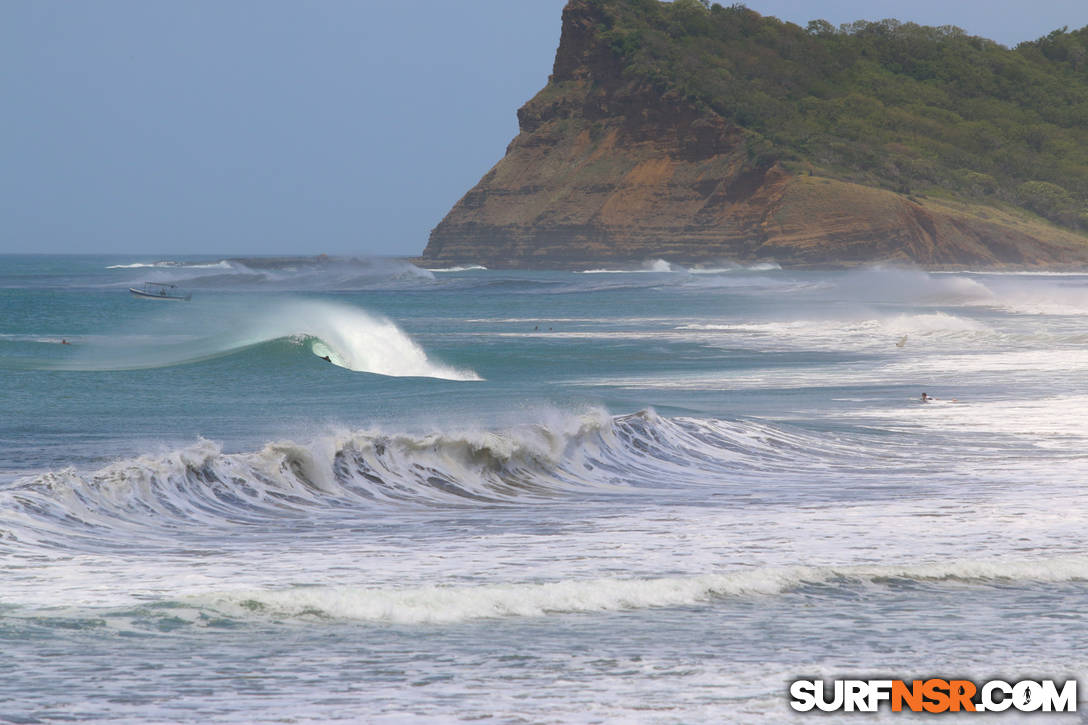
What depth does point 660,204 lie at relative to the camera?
12581 cm

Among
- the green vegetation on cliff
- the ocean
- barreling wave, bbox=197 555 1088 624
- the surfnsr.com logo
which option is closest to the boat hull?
the ocean

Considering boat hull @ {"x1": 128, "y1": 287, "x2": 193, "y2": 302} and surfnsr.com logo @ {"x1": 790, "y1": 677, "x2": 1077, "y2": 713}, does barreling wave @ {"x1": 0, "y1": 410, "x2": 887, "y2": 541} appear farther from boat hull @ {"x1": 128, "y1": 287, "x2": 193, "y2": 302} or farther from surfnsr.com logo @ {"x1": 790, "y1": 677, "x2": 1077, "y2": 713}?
boat hull @ {"x1": 128, "y1": 287, "x2": 193, "y2": 302}

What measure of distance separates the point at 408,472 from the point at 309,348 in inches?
590

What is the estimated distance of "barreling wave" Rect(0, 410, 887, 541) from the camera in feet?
35.5

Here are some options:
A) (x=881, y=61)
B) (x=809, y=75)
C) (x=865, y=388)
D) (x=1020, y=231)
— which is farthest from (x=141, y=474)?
(x=881, y=61)

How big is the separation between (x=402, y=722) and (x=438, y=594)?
2.13 metres

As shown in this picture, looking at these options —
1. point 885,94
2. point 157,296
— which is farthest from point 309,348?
point 885,94

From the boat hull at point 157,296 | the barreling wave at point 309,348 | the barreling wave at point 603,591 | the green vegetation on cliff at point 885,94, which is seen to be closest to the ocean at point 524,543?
the barreling wave at point 603,591

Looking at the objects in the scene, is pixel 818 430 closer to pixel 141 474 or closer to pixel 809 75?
pixel 141 474

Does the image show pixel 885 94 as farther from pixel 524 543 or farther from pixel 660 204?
pixel 524 543

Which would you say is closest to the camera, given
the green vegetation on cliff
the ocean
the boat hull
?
the ocean

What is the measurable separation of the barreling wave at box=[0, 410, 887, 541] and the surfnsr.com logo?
599 centimetres

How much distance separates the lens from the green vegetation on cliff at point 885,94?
429 ft

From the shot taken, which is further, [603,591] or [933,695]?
[603,591]
